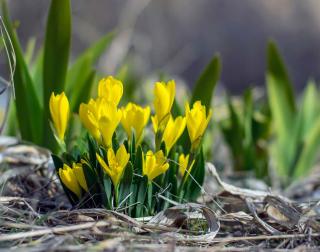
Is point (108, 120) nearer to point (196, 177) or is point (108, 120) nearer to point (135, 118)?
point (135, 118)

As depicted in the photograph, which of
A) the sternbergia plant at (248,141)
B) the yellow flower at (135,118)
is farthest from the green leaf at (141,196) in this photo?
the sternbergia plant at (248,141)

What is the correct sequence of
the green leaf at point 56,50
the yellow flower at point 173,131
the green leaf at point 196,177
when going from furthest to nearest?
the green leaf at point 56,50
the green leaf at point 196,177
the yellow flower at point 173,131

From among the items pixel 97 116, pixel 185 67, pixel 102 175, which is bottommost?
pixel 185 67

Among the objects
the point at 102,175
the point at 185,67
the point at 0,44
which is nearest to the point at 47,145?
the point at 0,44

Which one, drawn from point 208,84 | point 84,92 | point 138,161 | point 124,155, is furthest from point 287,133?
point 124,155

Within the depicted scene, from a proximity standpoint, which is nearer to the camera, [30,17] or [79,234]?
[79,234]

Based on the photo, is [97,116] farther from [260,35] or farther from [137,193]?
[260,35]

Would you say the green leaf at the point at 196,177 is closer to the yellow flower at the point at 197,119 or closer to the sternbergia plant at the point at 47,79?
the yellow flower at the point at 197,119
